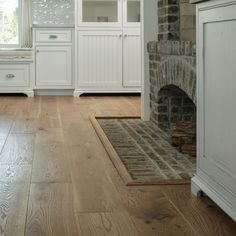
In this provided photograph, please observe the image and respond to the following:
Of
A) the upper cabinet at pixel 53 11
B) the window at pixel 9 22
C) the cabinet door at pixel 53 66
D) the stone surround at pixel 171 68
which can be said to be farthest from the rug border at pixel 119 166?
the window at pixel 9 22

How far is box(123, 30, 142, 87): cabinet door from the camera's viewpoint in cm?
741

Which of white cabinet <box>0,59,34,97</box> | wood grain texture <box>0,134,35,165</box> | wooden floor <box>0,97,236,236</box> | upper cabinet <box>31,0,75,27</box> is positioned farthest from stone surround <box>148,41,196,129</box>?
upper cabinet <box>31,0,75,27</box>

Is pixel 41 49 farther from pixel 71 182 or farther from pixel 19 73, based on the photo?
pixel 71 182

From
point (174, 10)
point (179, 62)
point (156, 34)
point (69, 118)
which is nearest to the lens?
point (179, 62)

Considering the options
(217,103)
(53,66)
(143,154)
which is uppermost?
(53,66)

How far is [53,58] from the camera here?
7.49 meters

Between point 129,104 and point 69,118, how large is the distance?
1.30 meters

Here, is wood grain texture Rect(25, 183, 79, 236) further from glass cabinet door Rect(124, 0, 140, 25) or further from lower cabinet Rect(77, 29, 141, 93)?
glass cabinet door Rect(124, 0, 140, 25)

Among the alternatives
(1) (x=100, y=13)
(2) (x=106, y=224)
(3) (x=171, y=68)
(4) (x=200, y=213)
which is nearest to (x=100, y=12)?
(1) (x=100, y=13)

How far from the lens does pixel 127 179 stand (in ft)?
9.44

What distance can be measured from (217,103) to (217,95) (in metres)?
0.03

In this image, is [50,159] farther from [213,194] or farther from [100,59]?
[100,59]

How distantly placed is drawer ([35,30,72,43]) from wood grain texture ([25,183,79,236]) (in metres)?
4.86

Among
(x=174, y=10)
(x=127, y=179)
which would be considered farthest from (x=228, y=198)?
(x=174, y=10)
